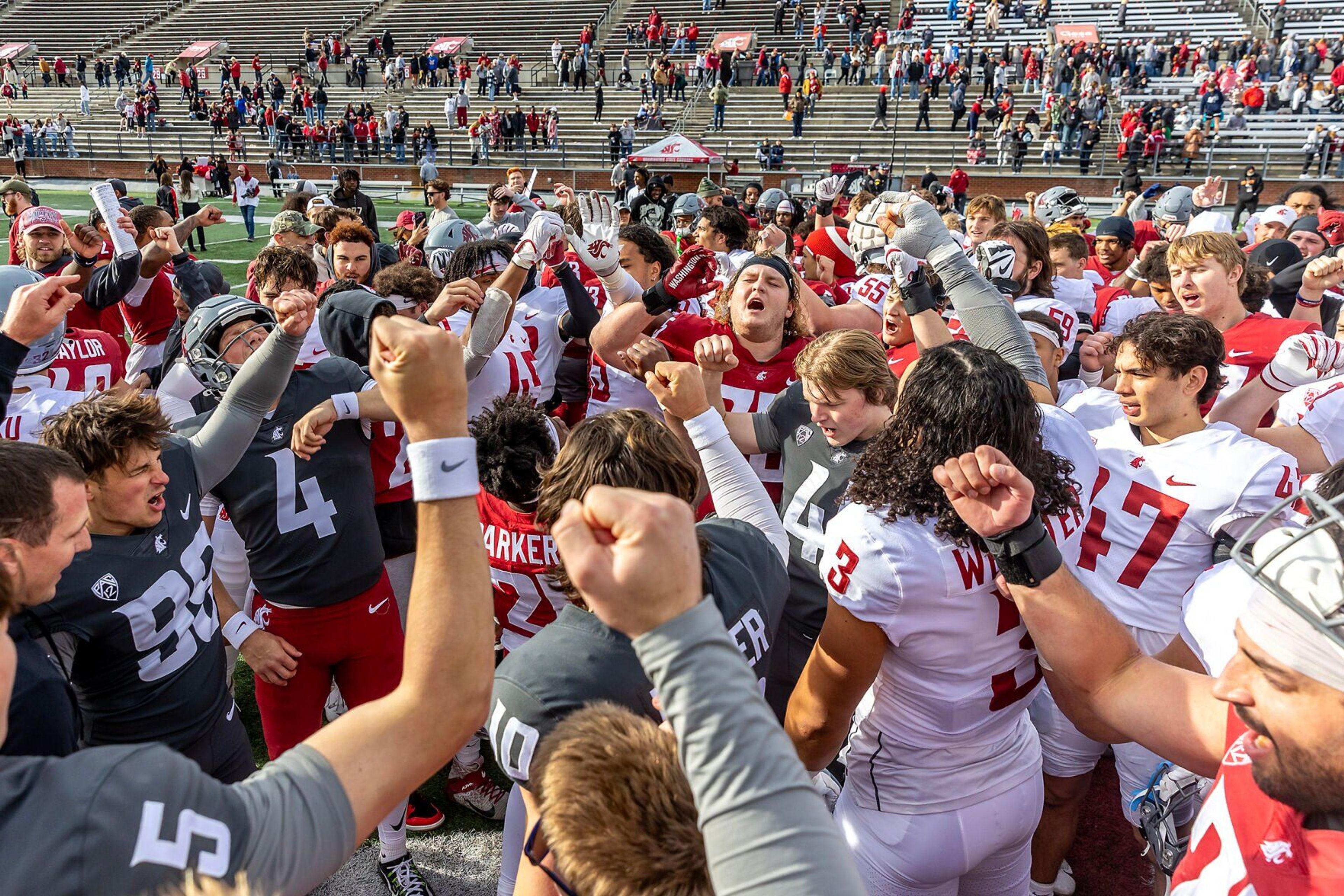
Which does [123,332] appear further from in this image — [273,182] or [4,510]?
[273,182]

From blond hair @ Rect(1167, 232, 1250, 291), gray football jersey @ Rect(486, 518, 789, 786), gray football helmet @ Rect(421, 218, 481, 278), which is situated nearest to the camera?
gray football jersey @ Rect(486, 518, 789, 786)

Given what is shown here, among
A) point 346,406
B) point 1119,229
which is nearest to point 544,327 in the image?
point 346,406

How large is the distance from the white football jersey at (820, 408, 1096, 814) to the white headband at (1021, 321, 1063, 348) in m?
2.24

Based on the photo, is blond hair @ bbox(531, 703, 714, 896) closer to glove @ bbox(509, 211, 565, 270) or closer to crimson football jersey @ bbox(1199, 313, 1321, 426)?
glove @ bbox(509, 211, 565, 270)

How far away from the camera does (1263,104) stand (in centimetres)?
2689

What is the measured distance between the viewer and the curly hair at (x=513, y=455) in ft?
9.19

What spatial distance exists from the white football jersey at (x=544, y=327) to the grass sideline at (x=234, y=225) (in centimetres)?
1035

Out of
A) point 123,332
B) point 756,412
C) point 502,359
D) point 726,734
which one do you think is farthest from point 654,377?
point 123,332

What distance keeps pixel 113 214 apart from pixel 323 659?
3.32 m

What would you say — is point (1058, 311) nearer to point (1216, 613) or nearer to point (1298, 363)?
point (1298, 363)

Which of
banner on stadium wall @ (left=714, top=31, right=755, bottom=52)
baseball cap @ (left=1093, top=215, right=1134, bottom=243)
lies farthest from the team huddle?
banner on stadium wall @ (left=714, top=31, right=755, bottom=52)

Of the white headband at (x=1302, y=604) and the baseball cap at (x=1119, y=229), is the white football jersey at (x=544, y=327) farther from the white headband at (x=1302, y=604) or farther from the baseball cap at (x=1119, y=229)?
the baseball cap at (x=1119, y=229)

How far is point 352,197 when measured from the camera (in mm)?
11109

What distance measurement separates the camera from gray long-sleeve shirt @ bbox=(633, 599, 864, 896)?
1046 millimetres
